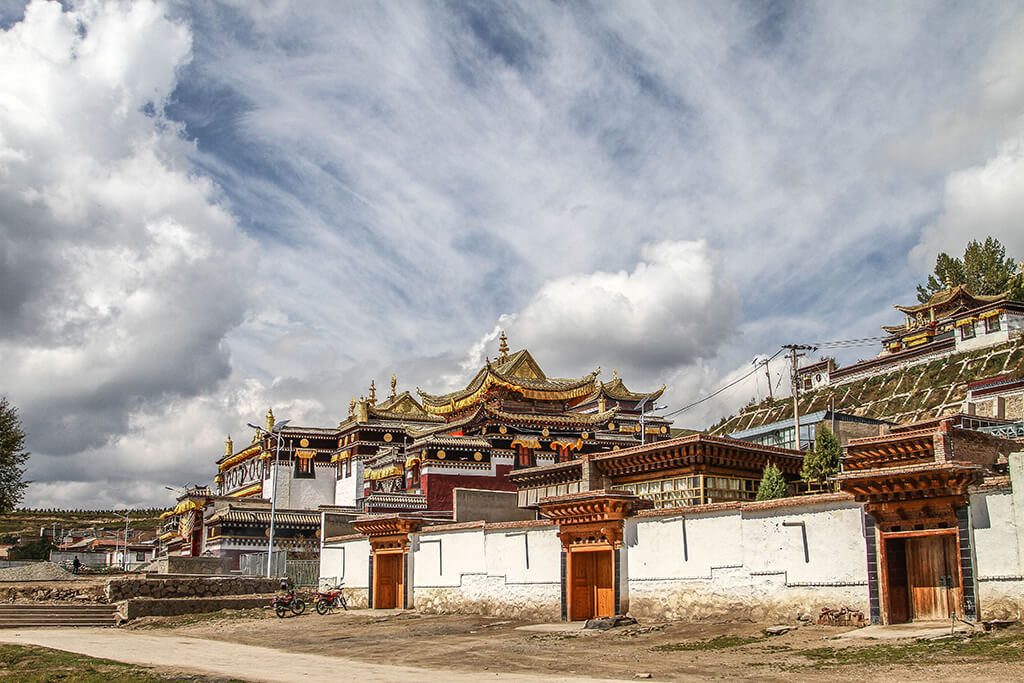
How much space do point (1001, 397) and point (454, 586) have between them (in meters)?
54.5

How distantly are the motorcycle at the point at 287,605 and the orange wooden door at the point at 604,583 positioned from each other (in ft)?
44.0

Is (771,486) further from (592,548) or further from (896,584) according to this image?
(896,584)

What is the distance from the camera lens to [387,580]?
33.7 meters

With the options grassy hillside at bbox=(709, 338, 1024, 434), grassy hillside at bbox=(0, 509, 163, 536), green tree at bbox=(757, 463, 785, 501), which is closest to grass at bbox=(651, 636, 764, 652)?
green tree at bbox=(757, 463, 785, 501)

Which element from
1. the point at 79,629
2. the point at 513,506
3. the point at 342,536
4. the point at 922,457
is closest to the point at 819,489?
the point at 922,457

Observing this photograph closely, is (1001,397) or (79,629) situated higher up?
(1001,397)

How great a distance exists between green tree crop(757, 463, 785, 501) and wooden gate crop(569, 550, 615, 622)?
6911 millimetres

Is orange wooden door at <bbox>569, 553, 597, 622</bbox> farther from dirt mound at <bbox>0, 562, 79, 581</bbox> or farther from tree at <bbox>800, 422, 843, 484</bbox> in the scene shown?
dirt mound at <bbox>0, 562, 79, 581</bbox>

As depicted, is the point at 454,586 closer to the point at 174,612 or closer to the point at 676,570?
the point at 676,570

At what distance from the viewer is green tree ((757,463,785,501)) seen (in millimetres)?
29281

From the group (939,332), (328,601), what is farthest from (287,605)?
(939,332)

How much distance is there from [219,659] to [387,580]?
13362 mm

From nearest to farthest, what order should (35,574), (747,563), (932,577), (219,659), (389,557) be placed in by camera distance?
(932,577) → (219,659) → (747,563) → (389,557) → (35,574)

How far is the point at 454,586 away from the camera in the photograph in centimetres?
2973
